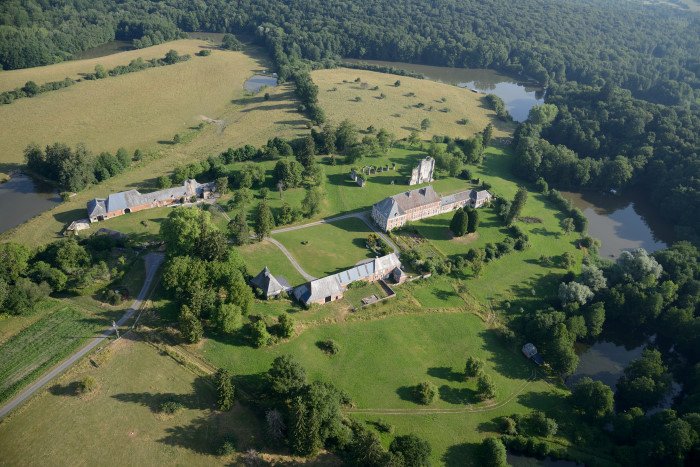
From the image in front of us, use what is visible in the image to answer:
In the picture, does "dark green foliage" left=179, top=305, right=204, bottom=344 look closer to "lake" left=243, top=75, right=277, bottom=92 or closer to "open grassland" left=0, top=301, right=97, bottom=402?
"open grassland" left=0, top=301, right=97, bottom=402

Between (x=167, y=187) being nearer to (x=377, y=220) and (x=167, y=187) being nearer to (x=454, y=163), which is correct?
(x=377, y=220)

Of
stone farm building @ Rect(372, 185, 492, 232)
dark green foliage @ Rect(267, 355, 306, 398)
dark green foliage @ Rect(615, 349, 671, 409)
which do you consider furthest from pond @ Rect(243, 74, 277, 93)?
dark green foliage @ Rect(615, 349, 671, 409)

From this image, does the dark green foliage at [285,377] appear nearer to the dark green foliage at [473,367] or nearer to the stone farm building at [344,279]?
the stone farm building at [344,279]

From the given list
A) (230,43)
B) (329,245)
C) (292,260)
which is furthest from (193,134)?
(230,43)

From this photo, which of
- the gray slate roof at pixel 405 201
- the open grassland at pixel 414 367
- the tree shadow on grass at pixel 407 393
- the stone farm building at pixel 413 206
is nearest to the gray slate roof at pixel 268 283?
the open grassland at pixel 414 367

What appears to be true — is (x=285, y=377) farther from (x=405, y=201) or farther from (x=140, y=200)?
(x=140, y=200)
